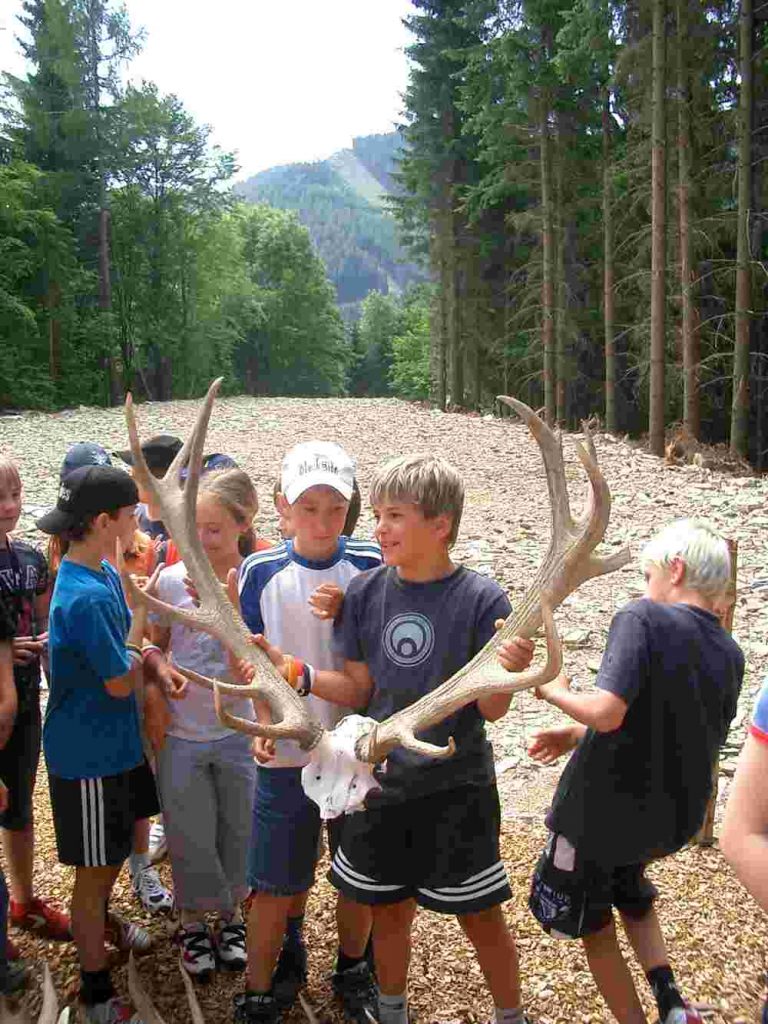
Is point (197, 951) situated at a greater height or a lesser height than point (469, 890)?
lesser

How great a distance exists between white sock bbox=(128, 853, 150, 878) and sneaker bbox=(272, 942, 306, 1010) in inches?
32.9

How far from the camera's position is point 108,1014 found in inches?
104

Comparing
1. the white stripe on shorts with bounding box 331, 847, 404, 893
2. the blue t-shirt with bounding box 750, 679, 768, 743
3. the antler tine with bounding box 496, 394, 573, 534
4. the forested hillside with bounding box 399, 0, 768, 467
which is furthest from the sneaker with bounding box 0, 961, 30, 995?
the forested hillside with bounding box 399, 0, 768, 467

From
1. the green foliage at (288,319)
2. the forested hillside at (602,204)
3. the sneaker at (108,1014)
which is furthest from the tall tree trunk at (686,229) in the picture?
the green foliage at (288,319)

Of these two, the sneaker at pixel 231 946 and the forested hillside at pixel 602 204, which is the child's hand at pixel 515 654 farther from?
the forested hillside at pixel 602 204

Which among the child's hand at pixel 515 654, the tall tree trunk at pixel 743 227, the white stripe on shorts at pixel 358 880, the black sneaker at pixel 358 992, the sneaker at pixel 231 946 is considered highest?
the tall tree trunk at pixel 743 227

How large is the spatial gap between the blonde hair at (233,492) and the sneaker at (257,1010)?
1.57 metres

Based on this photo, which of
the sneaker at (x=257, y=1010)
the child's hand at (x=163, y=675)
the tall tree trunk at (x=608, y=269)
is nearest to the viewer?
the sneaker at (x=257, y=1010)

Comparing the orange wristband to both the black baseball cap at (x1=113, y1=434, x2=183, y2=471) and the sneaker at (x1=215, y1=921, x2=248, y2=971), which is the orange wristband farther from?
the black baseball cap at (x1=113, y1=434, x2=183, y2=471)

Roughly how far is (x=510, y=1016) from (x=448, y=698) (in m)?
1.08

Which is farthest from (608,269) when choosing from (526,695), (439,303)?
(526,695)

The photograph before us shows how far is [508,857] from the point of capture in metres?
3.61

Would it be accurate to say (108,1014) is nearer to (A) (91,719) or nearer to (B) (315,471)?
(A) (91,719)

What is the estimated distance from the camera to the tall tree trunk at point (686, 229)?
14.8 metres
